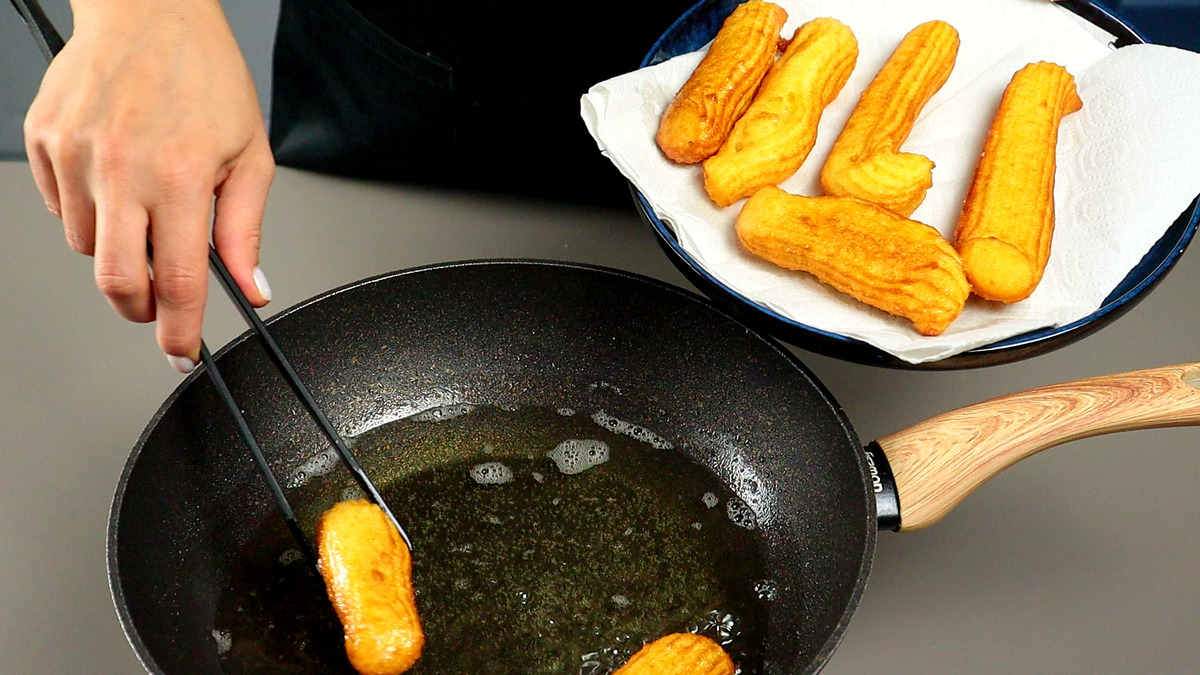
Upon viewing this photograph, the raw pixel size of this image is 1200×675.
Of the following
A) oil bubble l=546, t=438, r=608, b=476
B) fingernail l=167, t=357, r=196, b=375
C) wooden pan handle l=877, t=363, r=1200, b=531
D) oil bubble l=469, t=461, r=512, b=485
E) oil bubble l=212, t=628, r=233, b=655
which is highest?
wooden pan handle l=877, t=363, r=1200, b=531

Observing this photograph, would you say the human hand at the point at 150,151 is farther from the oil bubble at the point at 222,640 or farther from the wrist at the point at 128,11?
the oil bubble at the point at 222,640

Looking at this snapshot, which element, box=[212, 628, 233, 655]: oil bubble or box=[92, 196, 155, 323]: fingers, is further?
box=[212, 628, 233, 655]: oil bubble

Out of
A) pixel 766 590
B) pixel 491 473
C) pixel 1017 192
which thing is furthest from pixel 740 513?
pixel 1017 192

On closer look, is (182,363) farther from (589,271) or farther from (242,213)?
(589,271)

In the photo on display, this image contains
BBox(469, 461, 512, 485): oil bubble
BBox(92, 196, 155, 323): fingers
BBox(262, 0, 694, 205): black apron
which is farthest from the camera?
BBox(262, 0, 694, 205): black apron

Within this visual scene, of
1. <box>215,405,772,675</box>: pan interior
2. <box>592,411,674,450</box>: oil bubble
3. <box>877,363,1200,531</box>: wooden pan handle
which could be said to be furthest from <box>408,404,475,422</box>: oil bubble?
<box>877,363,1200,531</box>: wooden pan handle

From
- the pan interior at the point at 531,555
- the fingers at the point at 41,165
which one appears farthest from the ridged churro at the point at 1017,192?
the fingers at the point at 41,165

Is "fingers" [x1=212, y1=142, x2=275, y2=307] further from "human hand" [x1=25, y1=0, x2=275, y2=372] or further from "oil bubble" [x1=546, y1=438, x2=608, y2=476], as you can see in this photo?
"oil bubble" [x1=546, y1=438, x2=608, y2=476]
